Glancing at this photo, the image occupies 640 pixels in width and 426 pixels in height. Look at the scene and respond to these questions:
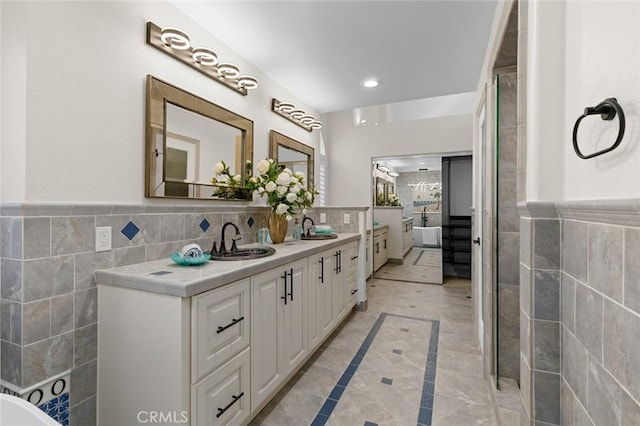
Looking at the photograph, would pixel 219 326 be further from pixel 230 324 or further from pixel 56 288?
pixel 56 288

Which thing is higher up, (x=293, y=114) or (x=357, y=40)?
(x=357, y=40)

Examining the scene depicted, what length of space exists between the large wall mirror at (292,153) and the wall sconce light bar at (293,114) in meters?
0.22

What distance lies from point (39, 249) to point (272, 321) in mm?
1154

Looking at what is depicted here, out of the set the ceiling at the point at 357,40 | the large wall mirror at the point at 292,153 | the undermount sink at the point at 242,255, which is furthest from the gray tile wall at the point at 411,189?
the undermount sink at the point at 242,255

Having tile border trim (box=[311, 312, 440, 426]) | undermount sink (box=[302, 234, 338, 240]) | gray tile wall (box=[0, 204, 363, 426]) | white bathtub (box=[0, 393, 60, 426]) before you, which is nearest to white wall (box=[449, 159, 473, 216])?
tile border trim (box=[311, 312, 440, 426])

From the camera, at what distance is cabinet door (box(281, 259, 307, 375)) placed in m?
1.88

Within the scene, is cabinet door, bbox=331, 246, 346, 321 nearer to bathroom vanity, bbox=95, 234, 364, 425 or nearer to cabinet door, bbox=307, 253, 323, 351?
cabinet door, bbox=307, 253, 323, 351

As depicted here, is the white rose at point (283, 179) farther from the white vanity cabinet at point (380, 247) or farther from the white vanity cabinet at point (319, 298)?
the white vanity cabinet at point (380, 247)

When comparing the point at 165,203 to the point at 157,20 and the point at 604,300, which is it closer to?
the point at 157,20

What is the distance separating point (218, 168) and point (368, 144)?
2.90 m

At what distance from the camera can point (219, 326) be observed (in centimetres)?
133

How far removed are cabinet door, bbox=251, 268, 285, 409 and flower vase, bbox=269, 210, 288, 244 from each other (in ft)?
2.56

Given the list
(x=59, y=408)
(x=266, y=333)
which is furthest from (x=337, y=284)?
(x=59, y=408)

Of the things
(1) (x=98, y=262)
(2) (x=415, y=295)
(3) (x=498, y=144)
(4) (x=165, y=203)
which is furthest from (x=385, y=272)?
(1) (x=98, y=262)
